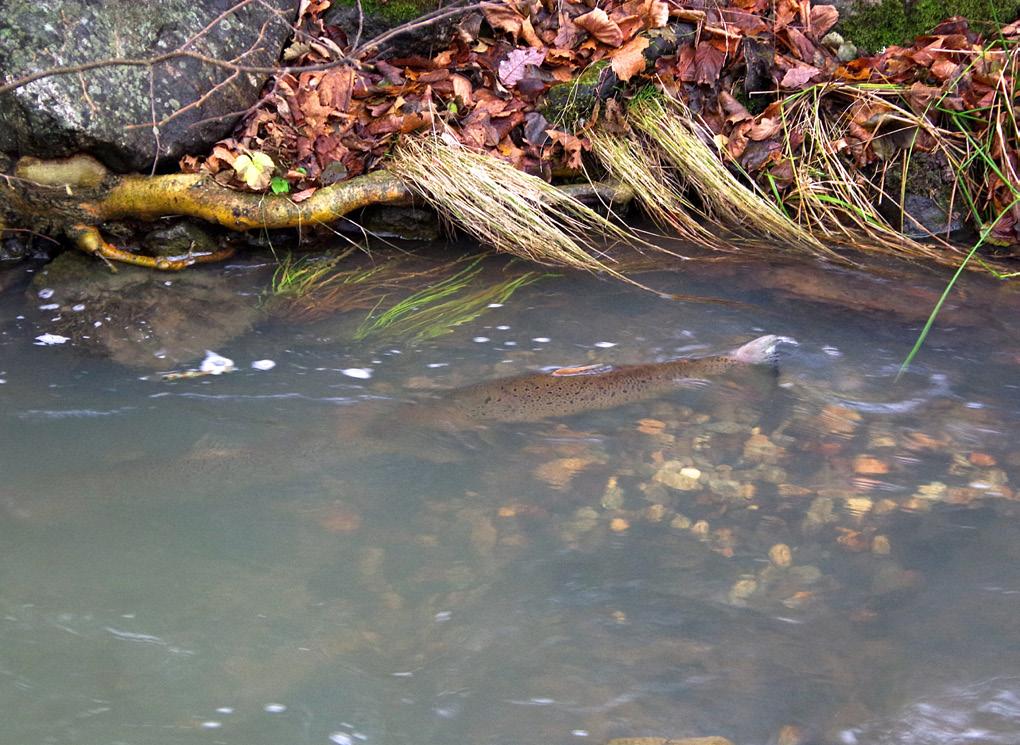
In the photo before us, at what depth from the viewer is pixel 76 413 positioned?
340 cm

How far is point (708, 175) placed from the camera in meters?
4.90

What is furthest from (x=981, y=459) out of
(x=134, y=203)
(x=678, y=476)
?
(x=134, y=203)

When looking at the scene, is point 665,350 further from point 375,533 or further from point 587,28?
point 587,28

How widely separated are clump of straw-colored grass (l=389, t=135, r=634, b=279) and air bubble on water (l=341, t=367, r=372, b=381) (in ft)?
4.15

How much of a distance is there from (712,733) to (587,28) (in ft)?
13.9

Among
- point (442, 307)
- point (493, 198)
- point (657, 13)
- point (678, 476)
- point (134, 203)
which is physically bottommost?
point (678, 476)

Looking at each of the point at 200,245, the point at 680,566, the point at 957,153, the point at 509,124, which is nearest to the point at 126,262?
the point at 200,245

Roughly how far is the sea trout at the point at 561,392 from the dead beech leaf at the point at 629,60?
203 centimetres

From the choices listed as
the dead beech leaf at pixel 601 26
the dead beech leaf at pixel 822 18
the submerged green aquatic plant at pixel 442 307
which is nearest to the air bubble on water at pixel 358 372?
the submerged green aquatic plant at pixel 442 307

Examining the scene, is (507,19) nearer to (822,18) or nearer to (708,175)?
(708,175)

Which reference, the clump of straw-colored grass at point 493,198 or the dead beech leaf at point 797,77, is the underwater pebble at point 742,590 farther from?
the dead beech leaf at point 797,77

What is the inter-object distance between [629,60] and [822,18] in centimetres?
132

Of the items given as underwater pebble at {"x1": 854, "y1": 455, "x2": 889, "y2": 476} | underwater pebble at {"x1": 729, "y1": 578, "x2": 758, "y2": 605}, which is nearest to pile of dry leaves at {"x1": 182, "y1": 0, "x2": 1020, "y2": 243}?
underwater pebble at {"x1": 854, "y1": 455, "x2": 889, "y2": 476}

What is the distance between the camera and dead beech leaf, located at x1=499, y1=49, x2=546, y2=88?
5.04 metres
